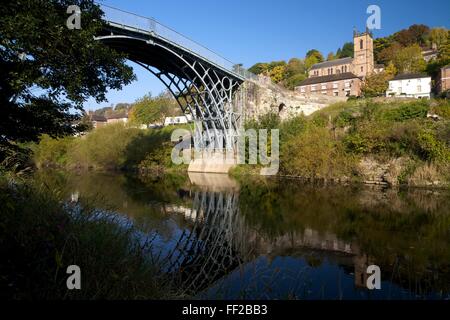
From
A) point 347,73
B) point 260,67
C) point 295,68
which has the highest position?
point 260,67

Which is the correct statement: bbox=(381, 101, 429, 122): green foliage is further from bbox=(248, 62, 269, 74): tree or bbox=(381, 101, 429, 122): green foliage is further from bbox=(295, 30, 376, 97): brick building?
bbox=(248, 62, 269, 74): tree

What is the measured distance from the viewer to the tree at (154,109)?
199 ft

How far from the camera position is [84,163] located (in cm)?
4203

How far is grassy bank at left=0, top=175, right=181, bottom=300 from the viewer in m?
3.67

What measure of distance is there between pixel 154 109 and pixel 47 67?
176ft

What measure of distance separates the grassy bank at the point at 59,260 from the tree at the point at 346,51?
283 feet

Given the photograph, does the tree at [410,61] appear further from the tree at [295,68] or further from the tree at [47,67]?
the tree at [47,67]

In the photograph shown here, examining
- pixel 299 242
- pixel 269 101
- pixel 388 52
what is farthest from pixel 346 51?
pixel 299 242

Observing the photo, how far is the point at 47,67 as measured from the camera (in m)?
8.30

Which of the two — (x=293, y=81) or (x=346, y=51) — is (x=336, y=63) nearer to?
(x=293, y=81)

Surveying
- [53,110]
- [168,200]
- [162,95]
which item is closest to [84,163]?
[162,95]

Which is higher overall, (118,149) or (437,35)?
(437,35)
